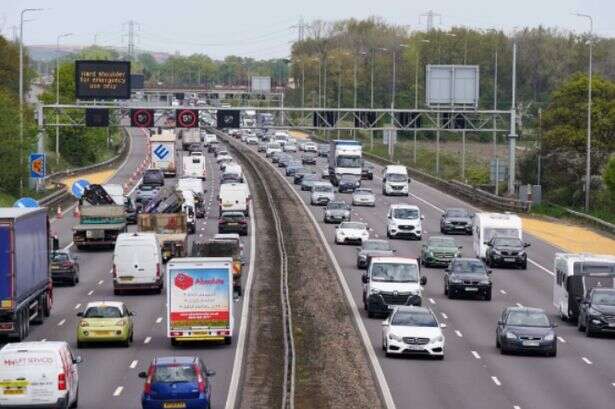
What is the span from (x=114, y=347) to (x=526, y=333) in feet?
35.0

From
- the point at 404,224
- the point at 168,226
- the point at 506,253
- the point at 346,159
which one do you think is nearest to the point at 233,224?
the point at 404,224

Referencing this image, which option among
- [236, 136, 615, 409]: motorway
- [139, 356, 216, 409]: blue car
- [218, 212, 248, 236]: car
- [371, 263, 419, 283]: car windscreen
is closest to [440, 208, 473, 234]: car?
[218, 212, 248, 236]: car

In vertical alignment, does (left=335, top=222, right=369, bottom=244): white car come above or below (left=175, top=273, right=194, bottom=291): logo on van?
below

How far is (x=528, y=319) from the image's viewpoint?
138 feet

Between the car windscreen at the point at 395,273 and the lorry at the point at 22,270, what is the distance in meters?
10.00

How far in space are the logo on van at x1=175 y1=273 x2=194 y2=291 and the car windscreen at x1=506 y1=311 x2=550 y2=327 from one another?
27.0 ft

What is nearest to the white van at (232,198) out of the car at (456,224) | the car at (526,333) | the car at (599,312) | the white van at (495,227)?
the car at (456,224)

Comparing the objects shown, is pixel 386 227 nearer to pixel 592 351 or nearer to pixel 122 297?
pixel 122 297

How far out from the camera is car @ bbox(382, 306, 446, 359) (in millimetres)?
40469

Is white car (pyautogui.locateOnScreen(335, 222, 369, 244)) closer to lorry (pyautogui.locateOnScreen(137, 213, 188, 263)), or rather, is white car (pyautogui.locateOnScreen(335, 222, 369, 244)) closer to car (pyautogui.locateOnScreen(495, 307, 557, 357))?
lorry (pyautogui.locateOnScreen(137, 213, 188, 263))

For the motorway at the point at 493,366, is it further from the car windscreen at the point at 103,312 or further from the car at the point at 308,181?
the car at the point at 308,181

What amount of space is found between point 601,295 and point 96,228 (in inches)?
1165

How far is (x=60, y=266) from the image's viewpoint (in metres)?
58.1

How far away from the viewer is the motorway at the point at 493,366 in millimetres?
34500
